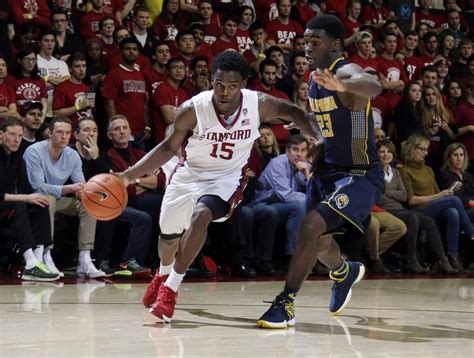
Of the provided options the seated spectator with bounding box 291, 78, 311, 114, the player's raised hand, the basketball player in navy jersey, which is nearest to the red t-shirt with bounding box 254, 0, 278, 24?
the seated spectator with bounding box 291, 78, 311, 114

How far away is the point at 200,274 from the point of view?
8.59 meters

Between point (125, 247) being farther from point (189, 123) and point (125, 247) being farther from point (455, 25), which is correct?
point (455, 25)

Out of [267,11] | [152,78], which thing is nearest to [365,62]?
[267,11]

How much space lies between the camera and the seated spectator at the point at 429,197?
389 inches

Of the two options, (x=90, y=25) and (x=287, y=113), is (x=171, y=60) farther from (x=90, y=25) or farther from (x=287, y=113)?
(x=287, y=113)

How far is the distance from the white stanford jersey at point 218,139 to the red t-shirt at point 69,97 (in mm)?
4115

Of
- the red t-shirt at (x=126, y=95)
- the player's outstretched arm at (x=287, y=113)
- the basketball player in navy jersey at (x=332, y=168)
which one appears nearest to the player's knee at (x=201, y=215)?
the basketball player in navy jersey at (x=332, y=168)

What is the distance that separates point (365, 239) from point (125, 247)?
98.5 inches

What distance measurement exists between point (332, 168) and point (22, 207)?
3.52m

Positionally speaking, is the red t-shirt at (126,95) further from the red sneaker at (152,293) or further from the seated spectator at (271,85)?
the red sneaker at (152,293)

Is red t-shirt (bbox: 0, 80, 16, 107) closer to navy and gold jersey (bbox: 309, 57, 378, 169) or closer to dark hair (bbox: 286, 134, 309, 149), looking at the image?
dark hair (bbox: 286, 134, 309, 149)

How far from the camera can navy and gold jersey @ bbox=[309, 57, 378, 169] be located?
5.23m

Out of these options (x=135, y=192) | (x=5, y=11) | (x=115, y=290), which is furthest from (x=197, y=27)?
(x=115, y=290)

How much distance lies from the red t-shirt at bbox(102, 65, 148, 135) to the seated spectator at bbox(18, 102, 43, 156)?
1120 mm
